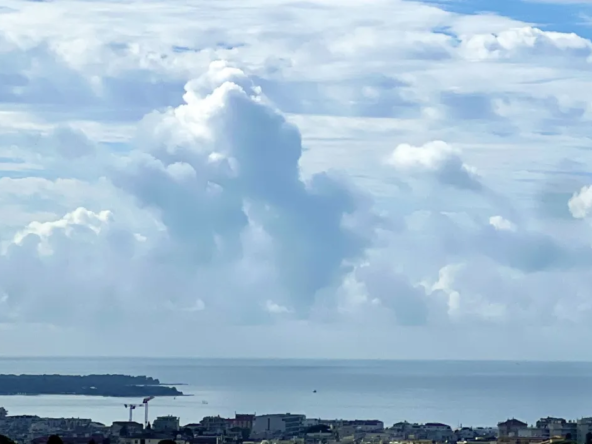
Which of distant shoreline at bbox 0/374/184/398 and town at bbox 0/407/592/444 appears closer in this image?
town at bbox 0/407/592/444

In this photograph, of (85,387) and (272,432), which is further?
(85,387)

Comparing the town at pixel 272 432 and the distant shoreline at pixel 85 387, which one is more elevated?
the distant shoreline at pixel 85 387

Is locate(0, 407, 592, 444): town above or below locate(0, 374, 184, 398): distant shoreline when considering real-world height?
below

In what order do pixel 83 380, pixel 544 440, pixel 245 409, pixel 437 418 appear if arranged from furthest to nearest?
pixel 83 380 → pixel 245 409 → pixel 437 418 → pixel 544 440

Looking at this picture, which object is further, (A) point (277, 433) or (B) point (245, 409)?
(B) point (245, 409)

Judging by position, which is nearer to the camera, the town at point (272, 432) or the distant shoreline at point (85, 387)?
the town at point (272, 432)

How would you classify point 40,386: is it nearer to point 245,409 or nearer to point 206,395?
point 206,395

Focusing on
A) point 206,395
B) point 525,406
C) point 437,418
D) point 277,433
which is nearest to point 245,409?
point 437,418

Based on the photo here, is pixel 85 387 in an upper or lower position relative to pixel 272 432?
upper
